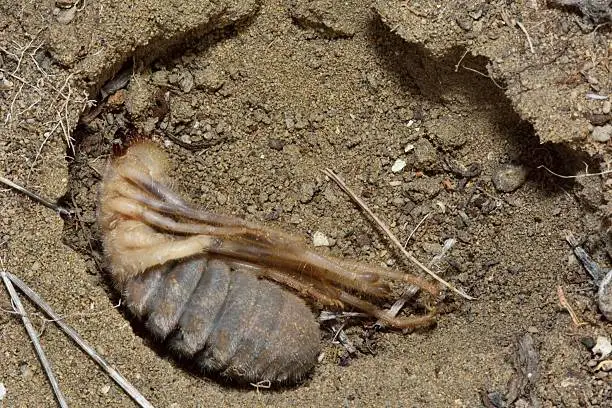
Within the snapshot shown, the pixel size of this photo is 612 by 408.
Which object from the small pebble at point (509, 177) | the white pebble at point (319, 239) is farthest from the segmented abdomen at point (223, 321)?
the small pebble at point (509, 177)

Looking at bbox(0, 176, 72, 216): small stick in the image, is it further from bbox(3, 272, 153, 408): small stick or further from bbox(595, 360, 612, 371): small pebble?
bbox(595, 360, 612, 371): small pebble

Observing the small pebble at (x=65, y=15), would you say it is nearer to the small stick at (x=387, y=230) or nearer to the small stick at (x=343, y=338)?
the small stick at (x=387, y=230)

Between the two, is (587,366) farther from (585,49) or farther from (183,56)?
(183,56)

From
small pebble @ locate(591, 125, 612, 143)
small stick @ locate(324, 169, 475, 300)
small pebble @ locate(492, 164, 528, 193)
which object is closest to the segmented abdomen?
small stick @ locate(324, 169, 475, 300)

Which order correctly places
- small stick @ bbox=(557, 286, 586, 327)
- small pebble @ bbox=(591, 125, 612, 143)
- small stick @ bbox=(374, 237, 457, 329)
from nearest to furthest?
1. small pebble @ bbox=(591, 125, 612, 143)
2. small stick @ bbox=(557, 286, 586, 327)
3. small stick @ bbox=(374, 237, 457, 329)

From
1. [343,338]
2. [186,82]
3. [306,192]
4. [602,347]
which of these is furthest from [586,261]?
[186,82]

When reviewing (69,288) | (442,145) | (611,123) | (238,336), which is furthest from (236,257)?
(611,123)
